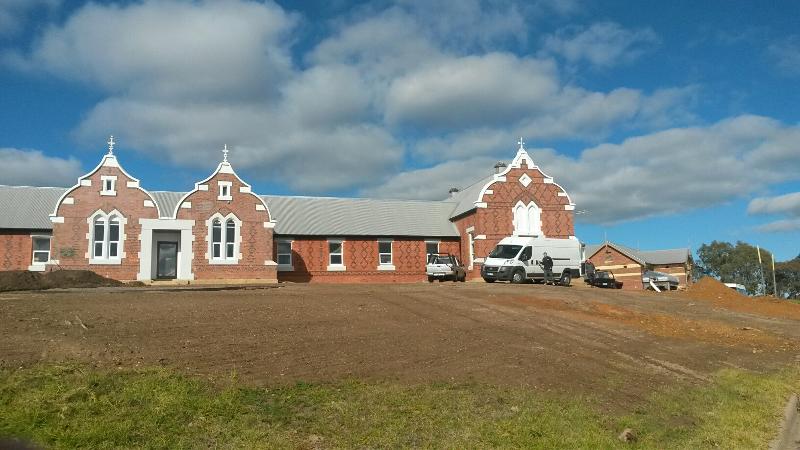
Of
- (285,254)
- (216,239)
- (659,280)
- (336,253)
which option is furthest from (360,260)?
(659,280)

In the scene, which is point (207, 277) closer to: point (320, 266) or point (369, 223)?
point (320, 266)

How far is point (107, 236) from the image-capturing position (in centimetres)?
3306

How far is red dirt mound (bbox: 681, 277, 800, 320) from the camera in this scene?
27.0 metres

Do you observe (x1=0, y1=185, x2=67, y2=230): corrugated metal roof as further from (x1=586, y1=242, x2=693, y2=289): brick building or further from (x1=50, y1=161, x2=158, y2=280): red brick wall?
(x1=586, y1=242, x2=693, y2=289): brick building

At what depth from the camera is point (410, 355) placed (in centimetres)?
1146

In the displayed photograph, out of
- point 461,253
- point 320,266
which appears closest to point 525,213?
point 461,253

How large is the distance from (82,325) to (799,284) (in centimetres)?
10480

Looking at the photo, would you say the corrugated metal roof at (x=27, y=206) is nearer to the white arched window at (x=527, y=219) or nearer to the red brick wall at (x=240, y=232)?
the red brick wall at (x=240, y=232)

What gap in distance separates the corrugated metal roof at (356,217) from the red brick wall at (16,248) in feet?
46.4

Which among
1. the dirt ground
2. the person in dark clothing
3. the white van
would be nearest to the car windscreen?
the white van

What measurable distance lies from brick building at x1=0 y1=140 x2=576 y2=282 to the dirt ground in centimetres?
1726

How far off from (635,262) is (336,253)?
3079 centimetres

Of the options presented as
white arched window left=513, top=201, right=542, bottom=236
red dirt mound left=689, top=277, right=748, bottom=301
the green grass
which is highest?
white arched window left=513, top=201, right=542, bottom=236

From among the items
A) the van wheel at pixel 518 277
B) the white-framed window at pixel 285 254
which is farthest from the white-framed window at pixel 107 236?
the van wheel at pixel 518 277
